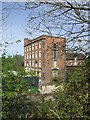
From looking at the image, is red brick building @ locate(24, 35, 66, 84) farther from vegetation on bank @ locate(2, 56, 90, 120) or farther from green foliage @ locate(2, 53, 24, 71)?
vegetation on bank @ locate(2, 56, 90, 120)

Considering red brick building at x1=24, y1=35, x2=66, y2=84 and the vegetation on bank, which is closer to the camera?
red brick building at x1=24, y1=35, x2=66, y2=84

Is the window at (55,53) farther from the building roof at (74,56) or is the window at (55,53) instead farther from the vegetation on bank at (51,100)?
the vegetation on bank at (51,100)

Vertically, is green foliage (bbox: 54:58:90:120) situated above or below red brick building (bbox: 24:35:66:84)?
below

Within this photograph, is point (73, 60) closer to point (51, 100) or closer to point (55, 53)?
point (55, 53)

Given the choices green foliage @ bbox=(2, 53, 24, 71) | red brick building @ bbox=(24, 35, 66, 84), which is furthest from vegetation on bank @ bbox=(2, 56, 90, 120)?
red brick building @ bbox=(24, 35, 66, 84)

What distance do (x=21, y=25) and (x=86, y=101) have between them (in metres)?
0.86

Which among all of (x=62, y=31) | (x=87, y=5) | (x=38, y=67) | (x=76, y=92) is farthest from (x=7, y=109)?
(x=87, y=5)

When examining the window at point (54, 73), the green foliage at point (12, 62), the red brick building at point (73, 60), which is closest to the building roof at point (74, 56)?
the red brick building at point (73, 60)

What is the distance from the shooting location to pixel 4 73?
1814 millimetres

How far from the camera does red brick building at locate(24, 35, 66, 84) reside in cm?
168

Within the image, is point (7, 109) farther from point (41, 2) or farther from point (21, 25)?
point (41, 2)

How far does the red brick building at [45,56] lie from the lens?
1677 mm

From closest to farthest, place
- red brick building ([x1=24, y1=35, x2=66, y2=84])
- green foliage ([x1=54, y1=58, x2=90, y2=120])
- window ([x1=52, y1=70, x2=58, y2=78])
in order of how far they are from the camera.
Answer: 1. red brick building ([x1=24, y1=35, x2=66, y2=84])
2. window ([x1=52, y1=70, x2=58, y2=78])
3. green foliage ([x1=54, y1=58, x2=90, y2=120])

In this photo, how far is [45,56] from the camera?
70.6 inches
